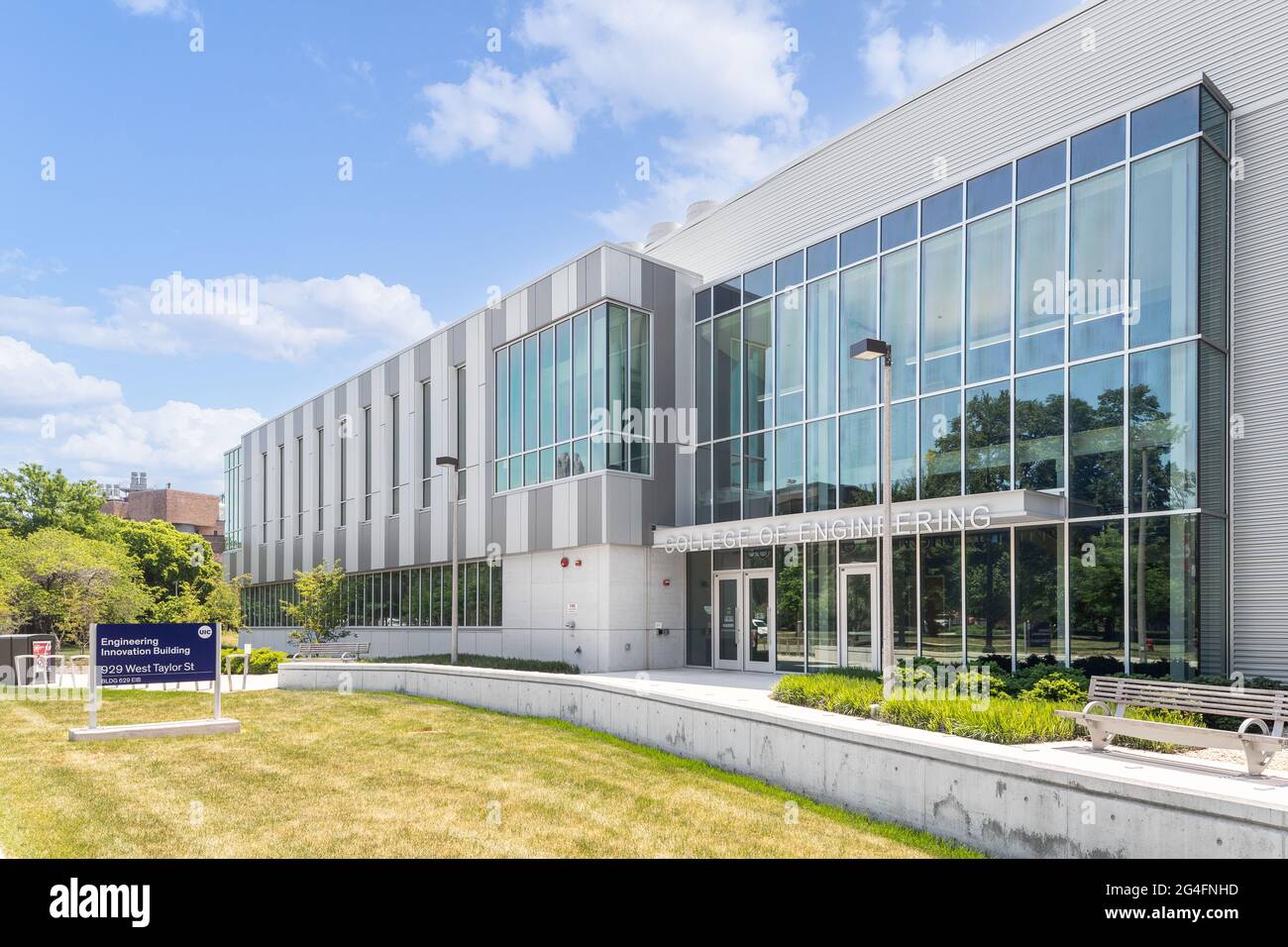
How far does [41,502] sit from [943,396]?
2239 inches

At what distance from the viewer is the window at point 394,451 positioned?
3316cm

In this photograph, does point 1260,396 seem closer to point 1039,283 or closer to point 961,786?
point 1039,283

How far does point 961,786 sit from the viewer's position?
8359 millimetres

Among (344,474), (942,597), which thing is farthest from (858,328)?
(344,474)

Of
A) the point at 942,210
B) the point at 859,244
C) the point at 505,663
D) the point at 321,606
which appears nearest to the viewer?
the point at 942,210

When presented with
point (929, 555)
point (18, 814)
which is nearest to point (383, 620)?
point (929, 555)

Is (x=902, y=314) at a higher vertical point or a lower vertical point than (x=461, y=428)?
higher

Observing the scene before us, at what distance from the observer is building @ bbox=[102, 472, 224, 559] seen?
82875 millimetres

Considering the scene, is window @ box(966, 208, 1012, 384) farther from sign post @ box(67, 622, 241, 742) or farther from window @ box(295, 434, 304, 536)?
window @ box(295, 434, 304, 536)

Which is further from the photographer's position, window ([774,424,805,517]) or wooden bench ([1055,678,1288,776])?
window ([774,424,805,517])

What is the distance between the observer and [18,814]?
880 centimetres

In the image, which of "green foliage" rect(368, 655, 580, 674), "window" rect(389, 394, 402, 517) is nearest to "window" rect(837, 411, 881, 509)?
"green foliage" rect(368, 655, 580, 674)

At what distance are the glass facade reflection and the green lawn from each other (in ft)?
25.2

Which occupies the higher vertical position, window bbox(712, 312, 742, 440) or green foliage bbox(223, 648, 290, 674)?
window bbox(712, 312, 742, 440)
